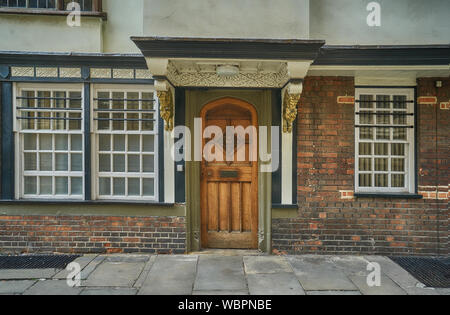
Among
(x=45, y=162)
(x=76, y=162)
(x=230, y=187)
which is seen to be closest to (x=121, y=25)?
(x=76, y=162)

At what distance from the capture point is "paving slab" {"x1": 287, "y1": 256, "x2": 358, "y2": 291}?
426cm

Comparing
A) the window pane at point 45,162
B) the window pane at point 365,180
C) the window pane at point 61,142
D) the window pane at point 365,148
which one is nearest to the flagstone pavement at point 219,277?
the window pane at point 365,180

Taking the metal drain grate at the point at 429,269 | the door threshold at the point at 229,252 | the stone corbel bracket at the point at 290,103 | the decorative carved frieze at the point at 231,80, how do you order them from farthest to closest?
the door threshold at the point at 229,252 → the decorative carved frieze at the point at 231,80 → the stone corbel bracket at the point at 290,103 → the metal drain grate at the point at 429,269

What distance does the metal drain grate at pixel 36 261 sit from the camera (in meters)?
4.91

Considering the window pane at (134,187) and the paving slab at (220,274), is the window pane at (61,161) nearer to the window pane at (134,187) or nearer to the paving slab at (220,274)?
the window pane at (134,187)

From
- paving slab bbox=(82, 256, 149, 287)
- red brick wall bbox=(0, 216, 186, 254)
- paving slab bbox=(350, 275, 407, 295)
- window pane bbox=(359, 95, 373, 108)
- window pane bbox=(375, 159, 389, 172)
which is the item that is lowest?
paving slab bbox=(350, 275, 407, 295)

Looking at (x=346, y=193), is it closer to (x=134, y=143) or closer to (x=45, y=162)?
(x=134, y=143)

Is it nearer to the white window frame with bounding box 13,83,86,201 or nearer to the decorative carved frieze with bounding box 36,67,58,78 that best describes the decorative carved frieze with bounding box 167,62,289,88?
the white window frame with bounding box 13,83,86,201

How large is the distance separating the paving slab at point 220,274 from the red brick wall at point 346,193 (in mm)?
1410

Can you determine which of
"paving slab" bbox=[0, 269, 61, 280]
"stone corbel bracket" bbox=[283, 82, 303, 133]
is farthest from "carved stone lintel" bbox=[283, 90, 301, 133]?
"paving slab" bbox=[0, 269, 61, 280]

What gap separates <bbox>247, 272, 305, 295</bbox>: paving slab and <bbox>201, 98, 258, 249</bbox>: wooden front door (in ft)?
3.90

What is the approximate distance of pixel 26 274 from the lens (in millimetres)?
4605

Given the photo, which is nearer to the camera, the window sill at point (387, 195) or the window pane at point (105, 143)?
the window sill at point (387, 195)

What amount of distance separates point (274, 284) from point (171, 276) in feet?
4.91
